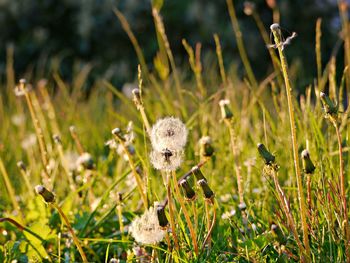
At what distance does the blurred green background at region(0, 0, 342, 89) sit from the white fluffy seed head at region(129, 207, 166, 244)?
5.97 meters

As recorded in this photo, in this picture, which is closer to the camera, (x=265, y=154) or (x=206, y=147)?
(x=265, y=154)

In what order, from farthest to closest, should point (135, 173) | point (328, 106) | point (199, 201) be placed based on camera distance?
point (199, 201)
point (135, 173)
point (328, 106)

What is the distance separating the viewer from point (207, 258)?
1511 millimetres

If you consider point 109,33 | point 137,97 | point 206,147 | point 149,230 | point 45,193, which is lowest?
point 149,230

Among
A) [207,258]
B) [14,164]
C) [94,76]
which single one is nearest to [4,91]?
[94,76]

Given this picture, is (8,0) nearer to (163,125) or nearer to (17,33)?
(17,33)

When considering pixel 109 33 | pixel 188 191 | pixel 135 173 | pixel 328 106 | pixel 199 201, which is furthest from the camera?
pixel 109 33

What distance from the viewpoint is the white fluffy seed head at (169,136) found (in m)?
1.38

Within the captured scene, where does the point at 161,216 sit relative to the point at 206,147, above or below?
below

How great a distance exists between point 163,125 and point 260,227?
54cm

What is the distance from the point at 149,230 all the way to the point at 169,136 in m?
0.23

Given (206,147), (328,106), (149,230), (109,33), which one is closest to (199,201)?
(206,147)

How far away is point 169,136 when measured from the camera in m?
1.38

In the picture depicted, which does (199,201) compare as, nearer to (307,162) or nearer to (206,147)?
(206,147)
